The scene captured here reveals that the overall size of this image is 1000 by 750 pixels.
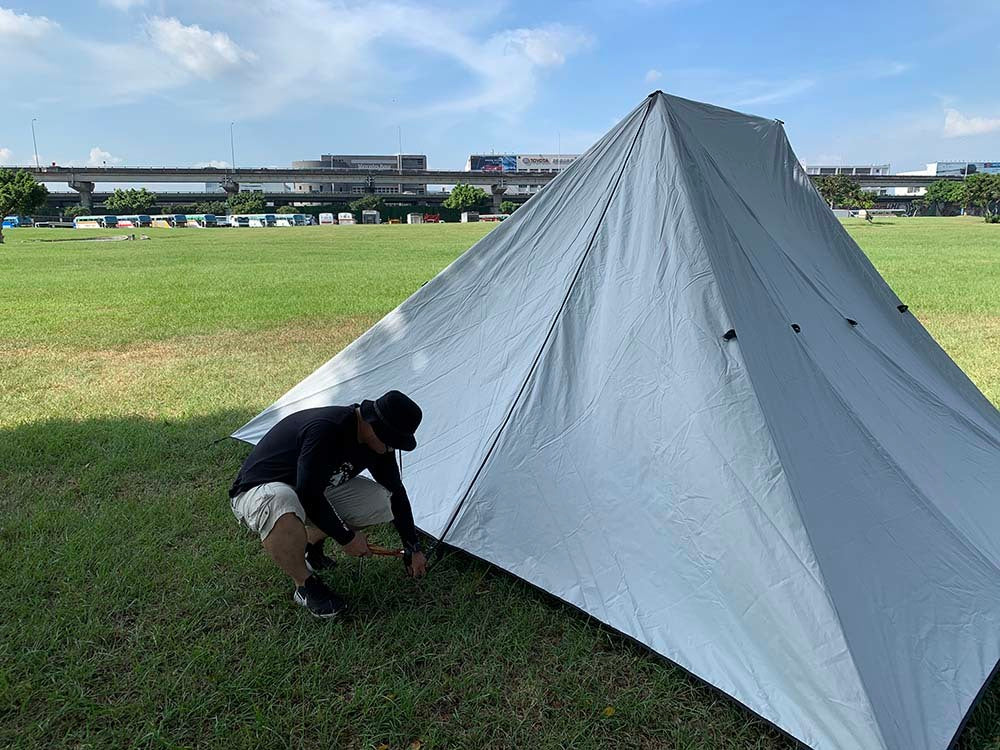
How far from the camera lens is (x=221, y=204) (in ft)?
329

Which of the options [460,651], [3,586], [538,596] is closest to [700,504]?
[538,596]

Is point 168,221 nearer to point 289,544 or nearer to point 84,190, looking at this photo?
point 84,190

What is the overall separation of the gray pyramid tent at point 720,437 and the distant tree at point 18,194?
45272 mm

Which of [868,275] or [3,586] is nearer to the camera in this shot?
[3,586]

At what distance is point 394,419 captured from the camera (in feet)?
9.08

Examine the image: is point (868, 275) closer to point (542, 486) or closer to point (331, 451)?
point (542, 486)

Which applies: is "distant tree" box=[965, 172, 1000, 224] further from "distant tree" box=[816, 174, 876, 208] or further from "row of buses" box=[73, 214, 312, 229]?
"row of buses" box=[73, 214, 312, 229]

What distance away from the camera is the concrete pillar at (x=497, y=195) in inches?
4136

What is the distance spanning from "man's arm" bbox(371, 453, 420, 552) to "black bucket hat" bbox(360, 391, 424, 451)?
0.21 meters

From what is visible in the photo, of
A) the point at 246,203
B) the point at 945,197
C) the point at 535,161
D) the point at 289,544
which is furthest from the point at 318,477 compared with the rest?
the point at 535,161

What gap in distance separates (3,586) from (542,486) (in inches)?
108

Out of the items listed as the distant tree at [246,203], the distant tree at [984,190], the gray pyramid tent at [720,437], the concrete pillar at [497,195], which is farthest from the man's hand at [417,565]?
the concrete pillar at [497,195]

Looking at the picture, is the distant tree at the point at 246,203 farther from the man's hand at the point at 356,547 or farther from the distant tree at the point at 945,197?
the man's hand at the point at 356,547

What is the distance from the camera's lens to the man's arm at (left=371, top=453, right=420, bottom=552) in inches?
119
